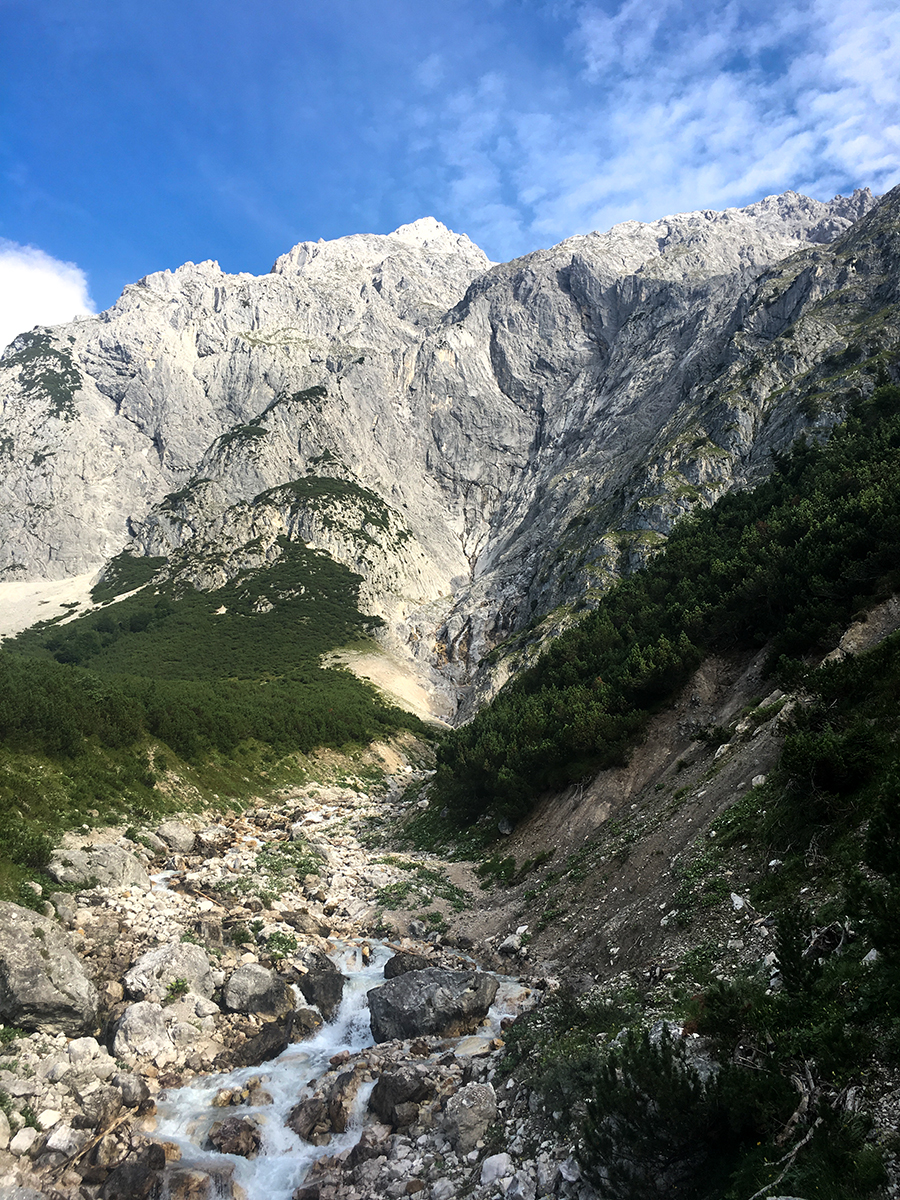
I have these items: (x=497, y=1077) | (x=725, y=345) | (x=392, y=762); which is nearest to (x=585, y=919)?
(x=497, y=1077)

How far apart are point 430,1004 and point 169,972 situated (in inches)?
281

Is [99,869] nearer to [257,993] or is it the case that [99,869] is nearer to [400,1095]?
[257,993]

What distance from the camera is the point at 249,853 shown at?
2695 centimetres

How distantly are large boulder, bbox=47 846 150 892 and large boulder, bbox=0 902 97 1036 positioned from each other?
3530mm

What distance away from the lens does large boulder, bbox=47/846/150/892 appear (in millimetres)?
18828

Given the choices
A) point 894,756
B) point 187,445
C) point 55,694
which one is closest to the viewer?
point 894,756

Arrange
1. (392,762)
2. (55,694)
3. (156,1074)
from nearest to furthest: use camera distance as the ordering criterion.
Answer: (156,1074), (55,694), (392,762)

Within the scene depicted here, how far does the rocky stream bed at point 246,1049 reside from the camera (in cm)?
1088

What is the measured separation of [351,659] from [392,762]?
41082mm

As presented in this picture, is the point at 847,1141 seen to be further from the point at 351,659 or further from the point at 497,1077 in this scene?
the point at 351,659

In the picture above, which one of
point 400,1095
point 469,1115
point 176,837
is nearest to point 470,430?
point 176,837

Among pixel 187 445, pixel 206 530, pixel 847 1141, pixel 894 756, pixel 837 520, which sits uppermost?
pixel 187 445

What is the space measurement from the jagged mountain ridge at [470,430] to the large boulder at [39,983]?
2915 inches

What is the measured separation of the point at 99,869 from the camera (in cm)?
1997
